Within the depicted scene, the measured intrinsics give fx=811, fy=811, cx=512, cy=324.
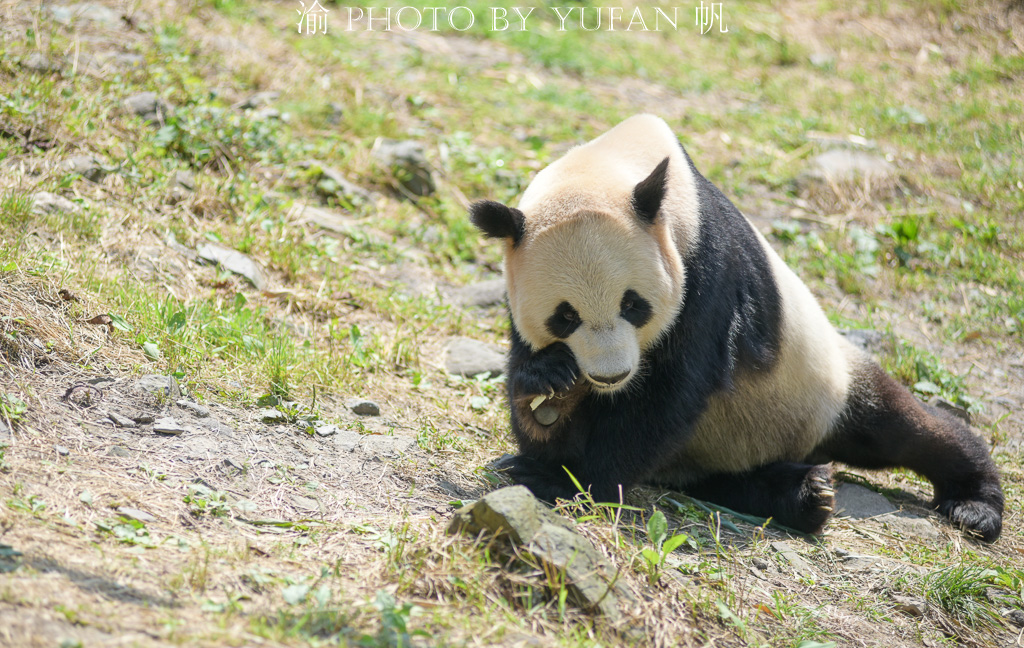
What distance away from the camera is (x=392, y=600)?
8.42 ft

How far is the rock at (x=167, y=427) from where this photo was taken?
3.52 m

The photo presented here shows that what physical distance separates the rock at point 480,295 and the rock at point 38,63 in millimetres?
3478

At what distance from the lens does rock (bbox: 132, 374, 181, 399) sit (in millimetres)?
3717

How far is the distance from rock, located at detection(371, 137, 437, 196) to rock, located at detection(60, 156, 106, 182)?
2.30m

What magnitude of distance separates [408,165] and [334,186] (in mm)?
733

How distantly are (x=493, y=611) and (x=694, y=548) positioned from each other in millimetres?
1340

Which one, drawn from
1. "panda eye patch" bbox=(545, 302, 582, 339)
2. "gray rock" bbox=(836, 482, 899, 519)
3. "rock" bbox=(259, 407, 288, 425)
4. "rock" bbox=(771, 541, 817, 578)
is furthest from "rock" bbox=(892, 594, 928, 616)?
"rock" bbox=(259, 407, 288, 425)

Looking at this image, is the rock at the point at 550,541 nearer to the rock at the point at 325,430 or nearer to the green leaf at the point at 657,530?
the green leaf at the point at 657,530

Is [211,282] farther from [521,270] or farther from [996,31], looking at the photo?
[996,31]

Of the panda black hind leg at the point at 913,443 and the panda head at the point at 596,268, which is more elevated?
the panda head at the point at 596,268

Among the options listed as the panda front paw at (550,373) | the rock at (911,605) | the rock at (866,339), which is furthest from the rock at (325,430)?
the rock at (866,339)

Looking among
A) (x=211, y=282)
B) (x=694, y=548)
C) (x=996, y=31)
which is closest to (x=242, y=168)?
(x=211, y=282)

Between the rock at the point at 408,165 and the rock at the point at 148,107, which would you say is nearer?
the rock at the point at 148,107

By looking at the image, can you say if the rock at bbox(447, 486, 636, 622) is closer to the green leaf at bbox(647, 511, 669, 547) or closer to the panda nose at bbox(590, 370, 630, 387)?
the green leaf at bbox(647, 511, 669, 547)
